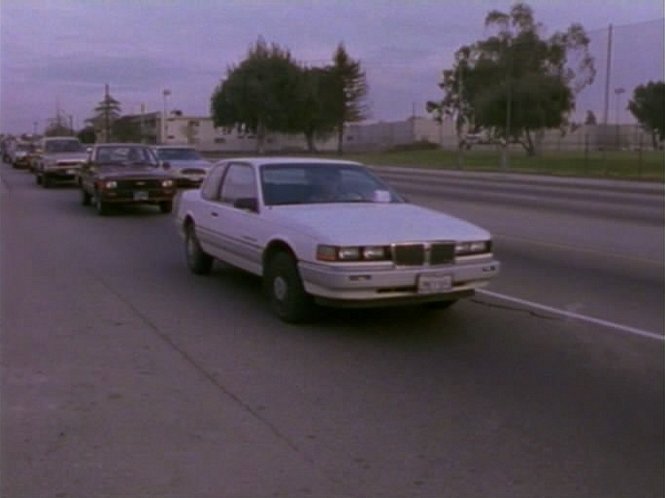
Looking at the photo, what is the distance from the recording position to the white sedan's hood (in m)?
8.16

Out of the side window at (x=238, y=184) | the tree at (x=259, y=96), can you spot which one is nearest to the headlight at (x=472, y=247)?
the side window at (x=238, y=184)

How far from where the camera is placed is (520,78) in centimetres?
6962

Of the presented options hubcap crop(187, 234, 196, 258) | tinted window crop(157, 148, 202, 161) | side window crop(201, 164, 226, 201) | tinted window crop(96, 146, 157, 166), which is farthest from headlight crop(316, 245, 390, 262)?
tinted window crop(157, 148, 202, 161)

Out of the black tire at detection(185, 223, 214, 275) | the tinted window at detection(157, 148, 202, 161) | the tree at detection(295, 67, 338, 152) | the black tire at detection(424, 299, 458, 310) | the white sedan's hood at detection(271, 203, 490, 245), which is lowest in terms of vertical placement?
the black tire at detection(424, 299, 458, 310)

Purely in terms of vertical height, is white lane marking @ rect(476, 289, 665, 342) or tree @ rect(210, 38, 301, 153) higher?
tree @ rect(210, 38, 301, 153)

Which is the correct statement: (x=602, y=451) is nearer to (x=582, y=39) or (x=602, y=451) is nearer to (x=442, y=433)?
(x=442, y=433)

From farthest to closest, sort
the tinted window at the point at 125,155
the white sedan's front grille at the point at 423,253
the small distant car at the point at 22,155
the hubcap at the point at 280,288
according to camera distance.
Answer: the small distant car at the point at 22,155 < the tinted window at the point at 125,155 < the hubcap at the point at 280,288 < the white sedan's front grille at the point at 423,253

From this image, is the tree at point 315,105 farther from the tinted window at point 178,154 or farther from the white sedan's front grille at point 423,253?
the white sedan's front grille at point 423,253

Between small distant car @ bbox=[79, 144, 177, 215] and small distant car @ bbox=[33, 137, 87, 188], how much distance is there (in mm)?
8676

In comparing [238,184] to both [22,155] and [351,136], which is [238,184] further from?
[351,136]

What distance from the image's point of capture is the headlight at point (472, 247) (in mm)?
8383

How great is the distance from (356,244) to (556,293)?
3.44 m

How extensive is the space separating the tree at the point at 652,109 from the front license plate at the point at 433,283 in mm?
81305

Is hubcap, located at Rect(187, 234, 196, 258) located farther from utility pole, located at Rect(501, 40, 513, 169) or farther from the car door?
utility pole, located at Rect(501, 40, 513, 169)
